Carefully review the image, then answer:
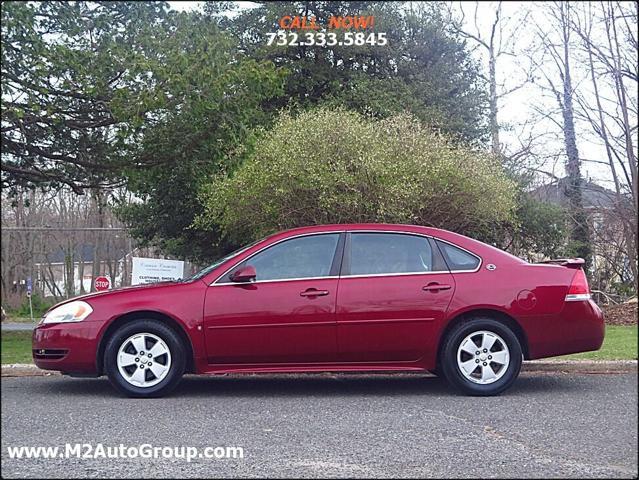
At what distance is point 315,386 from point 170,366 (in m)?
1.46

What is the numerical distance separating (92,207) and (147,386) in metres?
13.3

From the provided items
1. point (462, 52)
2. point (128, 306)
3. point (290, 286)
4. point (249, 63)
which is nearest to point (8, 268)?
point (249, 63)

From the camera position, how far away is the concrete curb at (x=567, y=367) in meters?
7.75

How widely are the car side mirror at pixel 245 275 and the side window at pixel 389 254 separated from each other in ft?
2.80

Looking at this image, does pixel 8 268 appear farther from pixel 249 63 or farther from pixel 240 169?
pixel 249 63

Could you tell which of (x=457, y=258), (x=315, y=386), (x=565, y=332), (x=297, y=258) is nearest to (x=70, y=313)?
(x=297, y=258)

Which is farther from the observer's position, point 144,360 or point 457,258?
point 457,258

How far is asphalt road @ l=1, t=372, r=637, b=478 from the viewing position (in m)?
4.47

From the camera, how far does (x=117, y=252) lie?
1852cm

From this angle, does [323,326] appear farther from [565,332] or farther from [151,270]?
[151,270]

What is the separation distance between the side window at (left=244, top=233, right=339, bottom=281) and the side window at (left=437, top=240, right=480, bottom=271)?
0.96 metres

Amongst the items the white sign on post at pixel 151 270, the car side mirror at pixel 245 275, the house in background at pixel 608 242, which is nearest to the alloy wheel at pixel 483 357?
the car side mirror at pixel 245 275

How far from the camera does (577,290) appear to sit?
6574mm

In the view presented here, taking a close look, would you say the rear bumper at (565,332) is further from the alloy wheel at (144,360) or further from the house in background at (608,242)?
the house in background at (608,242)
